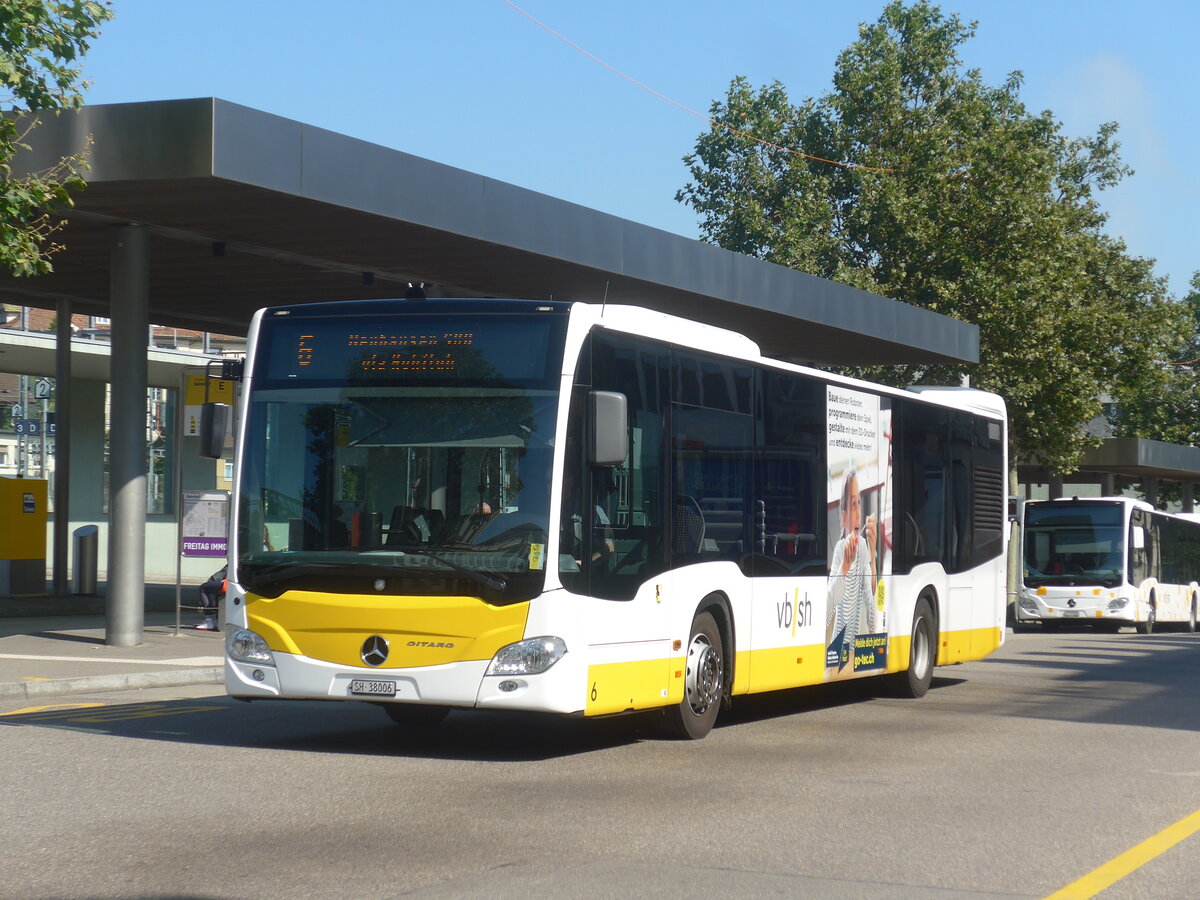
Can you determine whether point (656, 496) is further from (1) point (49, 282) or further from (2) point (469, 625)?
(1) point (49, 282)

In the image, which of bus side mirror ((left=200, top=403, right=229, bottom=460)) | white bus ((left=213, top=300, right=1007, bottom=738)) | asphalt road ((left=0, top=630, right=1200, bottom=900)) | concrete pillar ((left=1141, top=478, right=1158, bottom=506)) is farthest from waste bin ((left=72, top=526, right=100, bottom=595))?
concrete pillar ((left=1141, top=478, right=1158, bottom=506))

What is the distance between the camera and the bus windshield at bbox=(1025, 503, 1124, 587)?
37438 mm

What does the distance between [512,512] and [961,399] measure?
9045 millimetres

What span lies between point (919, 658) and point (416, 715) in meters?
5.90

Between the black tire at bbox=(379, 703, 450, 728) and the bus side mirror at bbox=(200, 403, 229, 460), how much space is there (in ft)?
8.14

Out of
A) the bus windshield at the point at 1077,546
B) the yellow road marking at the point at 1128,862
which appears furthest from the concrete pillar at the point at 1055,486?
the yellow road marking at the point at 1128,862

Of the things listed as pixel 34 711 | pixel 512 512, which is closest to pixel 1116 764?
pixel 512 512

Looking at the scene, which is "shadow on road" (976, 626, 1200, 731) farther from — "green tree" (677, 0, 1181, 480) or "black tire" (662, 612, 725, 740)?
"green tree" (677, 0, 1181, 480)

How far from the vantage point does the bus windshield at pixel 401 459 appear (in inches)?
406

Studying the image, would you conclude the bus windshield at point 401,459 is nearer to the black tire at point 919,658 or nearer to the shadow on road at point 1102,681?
the shadow on road at point 1102,681

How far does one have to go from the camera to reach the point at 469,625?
1022 cm

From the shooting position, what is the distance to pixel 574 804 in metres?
8.80

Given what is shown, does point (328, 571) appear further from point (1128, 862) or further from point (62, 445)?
point (62, 445)

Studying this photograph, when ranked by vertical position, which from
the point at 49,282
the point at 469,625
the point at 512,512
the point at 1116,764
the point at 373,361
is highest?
the point at 49,282
